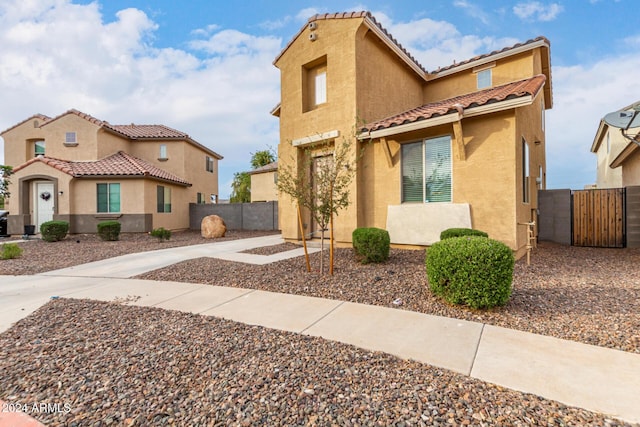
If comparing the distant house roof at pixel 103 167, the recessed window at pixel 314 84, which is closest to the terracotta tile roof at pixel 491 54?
the recessed window at pixel 314 84

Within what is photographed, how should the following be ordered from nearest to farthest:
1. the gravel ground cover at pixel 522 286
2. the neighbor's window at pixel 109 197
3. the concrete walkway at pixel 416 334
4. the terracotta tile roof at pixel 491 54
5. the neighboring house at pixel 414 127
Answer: the concrete walkway at pixel 416 334 < the gravel ground cover at pixel 522 286 < the neighboring house at pixel 414 127 < the terracotta tile roof at pixel 491 54 < the neighbor's window at pixel 109 197

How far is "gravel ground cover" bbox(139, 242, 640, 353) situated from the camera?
11.5 feet

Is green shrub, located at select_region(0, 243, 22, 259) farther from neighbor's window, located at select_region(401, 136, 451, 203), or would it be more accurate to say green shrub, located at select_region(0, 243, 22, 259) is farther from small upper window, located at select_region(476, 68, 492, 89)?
small upper window, located at select_region(476, 68, 492, 89)

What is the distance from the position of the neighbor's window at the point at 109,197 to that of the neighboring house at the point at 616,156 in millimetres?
21690

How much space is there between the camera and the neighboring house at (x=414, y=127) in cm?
725

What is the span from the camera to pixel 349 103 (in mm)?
9125

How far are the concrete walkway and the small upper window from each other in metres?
10.0

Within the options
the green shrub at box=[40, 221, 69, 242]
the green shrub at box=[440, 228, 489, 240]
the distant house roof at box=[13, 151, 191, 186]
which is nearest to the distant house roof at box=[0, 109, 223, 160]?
the distant house roof at box=[13, 151, 191, 186]

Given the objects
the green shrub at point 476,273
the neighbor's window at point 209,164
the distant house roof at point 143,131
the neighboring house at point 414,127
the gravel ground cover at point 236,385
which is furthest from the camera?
the neighbor's window at point 209,164

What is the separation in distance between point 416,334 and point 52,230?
16.2 metres

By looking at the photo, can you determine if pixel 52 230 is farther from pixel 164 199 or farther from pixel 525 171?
pixel 525 171

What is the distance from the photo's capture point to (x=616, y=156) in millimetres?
15805

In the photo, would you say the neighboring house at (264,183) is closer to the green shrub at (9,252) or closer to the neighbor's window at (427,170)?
the green shrub at (9,252)

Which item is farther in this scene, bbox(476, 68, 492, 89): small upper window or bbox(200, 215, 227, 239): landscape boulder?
bbox(200, 215, 227, 239): landscape boulder
